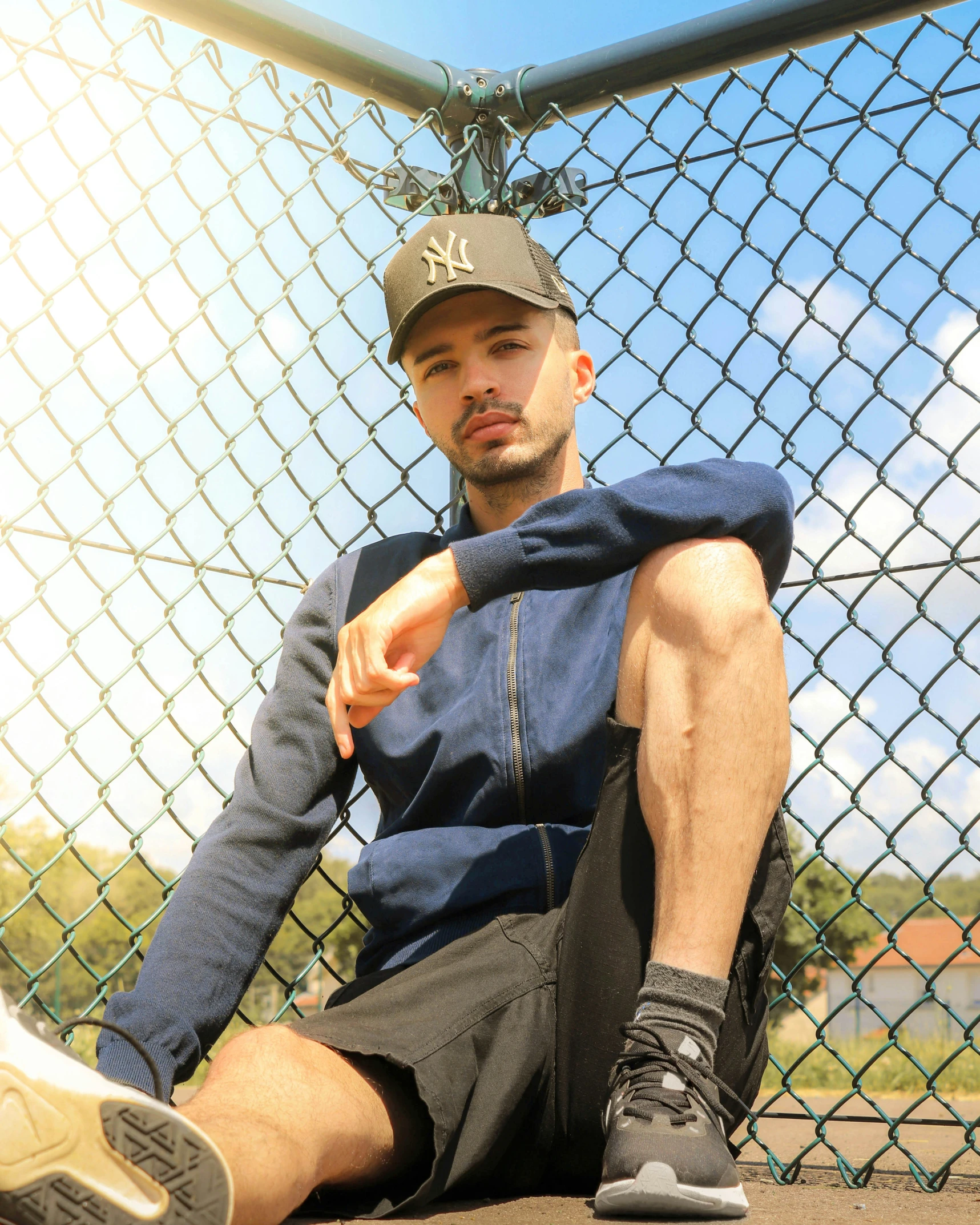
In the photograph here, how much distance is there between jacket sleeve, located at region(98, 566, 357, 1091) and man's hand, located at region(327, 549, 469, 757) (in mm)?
308

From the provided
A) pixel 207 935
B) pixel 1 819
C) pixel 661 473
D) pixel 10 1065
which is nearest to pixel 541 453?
pixel 661 473

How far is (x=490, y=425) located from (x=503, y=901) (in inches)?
35.8

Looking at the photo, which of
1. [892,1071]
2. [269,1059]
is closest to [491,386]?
[269,1059]

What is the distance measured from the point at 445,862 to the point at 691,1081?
532mm

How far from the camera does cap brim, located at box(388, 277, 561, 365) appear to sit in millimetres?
2070

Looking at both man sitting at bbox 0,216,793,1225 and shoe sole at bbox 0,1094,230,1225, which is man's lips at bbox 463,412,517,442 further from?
shoe sole at bbox 0,1094,230,1225

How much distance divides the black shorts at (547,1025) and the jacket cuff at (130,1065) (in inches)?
9.3

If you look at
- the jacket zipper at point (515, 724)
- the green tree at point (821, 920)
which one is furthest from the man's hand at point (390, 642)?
the green tree at point (821, 920)

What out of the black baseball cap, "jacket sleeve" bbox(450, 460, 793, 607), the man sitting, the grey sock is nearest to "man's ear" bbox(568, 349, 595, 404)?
the black baseball cap

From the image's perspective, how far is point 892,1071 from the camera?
13.7 meters

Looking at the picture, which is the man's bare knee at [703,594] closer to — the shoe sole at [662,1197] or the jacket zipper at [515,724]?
the jacket zipper at [515,724]

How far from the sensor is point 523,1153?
1559mm

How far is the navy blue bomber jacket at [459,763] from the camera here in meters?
1.59

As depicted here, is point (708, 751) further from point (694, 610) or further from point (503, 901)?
point (503, 901)
